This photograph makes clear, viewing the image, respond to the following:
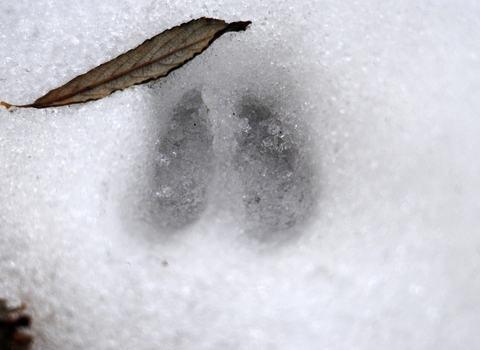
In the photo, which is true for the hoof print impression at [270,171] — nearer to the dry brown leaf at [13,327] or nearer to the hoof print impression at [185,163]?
the hoof print impression at [185,163]

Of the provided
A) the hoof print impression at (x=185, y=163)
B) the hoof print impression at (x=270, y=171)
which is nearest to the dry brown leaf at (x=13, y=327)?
the hoof print impression at (x=185, y=163)

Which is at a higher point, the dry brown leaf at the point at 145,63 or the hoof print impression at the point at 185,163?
the dry brown leaf at the point at 145,63

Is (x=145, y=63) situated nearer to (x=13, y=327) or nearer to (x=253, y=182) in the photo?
(x=253, y=182)

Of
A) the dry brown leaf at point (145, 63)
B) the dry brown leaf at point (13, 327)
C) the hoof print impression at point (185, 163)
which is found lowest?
the dry brown leaf at point (13, 327)

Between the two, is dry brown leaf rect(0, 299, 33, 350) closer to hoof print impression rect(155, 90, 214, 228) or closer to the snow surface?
the snow surface

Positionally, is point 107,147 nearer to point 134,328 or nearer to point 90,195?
point 90,195
